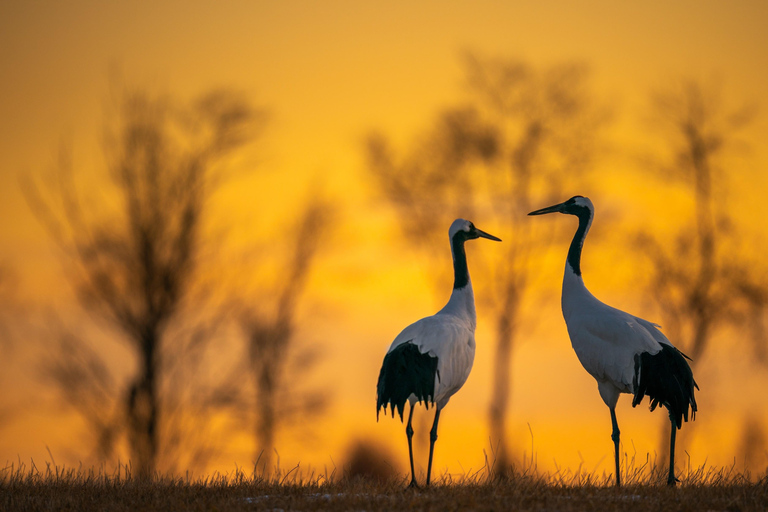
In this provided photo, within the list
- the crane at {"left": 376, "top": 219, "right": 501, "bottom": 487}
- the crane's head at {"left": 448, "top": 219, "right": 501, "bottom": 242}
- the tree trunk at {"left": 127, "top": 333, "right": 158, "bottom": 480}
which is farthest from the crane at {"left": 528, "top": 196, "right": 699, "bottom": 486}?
the tree trunk at {"left": 127, "top": 333, "right": 158, "bottom": 480}

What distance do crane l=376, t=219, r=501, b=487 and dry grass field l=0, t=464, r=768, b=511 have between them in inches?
39.2

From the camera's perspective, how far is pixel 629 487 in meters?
11.2

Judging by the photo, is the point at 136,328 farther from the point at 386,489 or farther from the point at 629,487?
the point at 629,487

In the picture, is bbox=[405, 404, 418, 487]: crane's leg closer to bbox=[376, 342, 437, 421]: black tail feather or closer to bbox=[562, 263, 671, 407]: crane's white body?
bbox=[376, 342, 437, 421]: black tail feather

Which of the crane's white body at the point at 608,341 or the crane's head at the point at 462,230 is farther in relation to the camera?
the crane's head at the point at 462,230

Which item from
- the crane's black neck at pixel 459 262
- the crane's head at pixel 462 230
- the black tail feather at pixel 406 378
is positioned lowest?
the black tail feather at pixel 406 378

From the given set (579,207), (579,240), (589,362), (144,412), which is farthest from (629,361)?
(144,412)

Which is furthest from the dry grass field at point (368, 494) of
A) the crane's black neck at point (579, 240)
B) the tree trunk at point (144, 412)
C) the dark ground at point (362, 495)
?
the tree trunk at point (144, 412)

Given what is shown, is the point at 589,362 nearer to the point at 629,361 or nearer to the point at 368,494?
the point at 629,361

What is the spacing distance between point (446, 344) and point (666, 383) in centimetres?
280

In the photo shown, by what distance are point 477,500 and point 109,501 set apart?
13.8 ft

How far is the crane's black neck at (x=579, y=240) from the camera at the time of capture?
42.0ft

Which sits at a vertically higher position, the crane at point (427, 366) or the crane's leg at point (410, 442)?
the crane at point (427, 366)

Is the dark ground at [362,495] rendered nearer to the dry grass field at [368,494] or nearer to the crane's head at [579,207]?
the dry grass field at [368,494]
